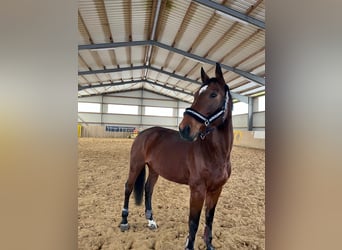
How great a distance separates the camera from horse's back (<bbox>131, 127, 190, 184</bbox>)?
5.76 feet

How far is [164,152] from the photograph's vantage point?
194 cm

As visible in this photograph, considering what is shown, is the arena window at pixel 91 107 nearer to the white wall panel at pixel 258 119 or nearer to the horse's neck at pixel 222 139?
the white wall panel at pixel 258 119

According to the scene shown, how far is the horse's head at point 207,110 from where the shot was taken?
1.31 m

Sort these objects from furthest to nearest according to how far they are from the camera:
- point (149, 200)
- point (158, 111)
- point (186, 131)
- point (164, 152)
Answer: point (158, 111), point (149, 200), point (164, 152), point (186, 131)

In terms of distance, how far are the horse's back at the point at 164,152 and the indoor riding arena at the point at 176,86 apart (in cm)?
9

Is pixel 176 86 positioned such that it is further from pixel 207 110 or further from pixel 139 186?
pixel 207 110

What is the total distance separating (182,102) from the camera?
1941 centimetres

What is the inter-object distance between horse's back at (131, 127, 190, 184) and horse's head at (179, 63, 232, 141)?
0.44 metres

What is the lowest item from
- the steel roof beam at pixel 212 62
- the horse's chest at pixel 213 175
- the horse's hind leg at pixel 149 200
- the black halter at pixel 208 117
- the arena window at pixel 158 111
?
the horse's hind leg at pixel 149 200

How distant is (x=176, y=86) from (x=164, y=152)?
14277 mm

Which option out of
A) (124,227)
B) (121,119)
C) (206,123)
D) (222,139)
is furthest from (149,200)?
(121,119)

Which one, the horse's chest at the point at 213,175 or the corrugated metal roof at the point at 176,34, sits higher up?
the corrugated metal roof at the point at 176,34

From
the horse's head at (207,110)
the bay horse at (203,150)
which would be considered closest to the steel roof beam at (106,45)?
the bay horse at (203,150)
